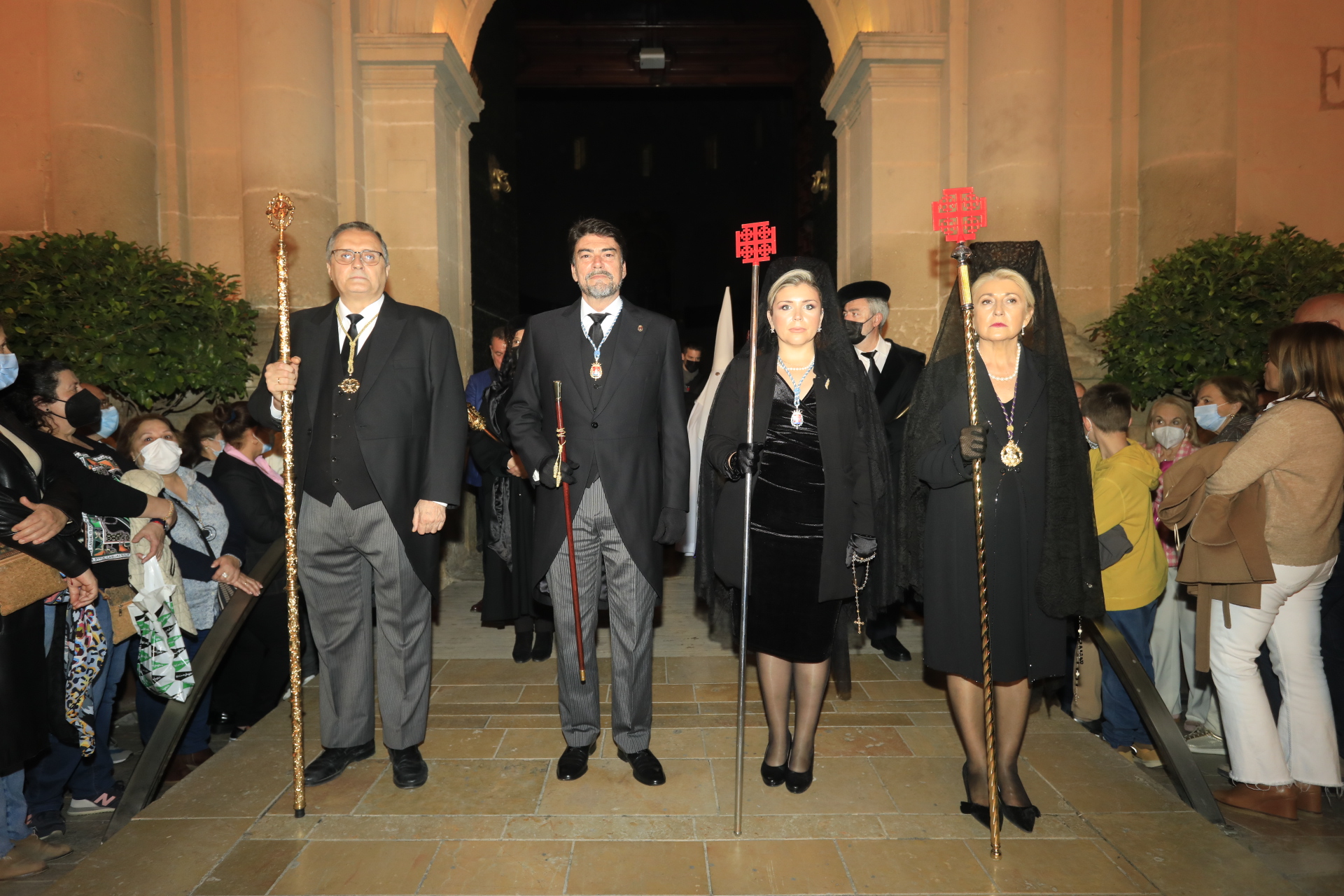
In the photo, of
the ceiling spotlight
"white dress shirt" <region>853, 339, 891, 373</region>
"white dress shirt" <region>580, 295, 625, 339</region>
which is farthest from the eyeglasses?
the ceiling spotlight

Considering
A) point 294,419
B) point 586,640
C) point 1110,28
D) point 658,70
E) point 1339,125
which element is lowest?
point 586,640

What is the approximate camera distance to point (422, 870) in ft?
9.68

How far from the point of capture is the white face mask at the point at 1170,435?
5043 mm

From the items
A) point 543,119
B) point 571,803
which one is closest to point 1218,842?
point 571,803

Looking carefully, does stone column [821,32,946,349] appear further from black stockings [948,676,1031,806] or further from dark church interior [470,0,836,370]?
dark church interior [470,0,836,370]

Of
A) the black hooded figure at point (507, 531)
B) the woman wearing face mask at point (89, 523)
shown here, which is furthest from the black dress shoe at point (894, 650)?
the woman wearing face mask at point (89, 523)

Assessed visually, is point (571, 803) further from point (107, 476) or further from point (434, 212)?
point (434, 212)

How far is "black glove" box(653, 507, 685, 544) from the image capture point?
3.55 meters

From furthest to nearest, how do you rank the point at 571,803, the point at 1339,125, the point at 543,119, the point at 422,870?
the point at 543,119, the point at 1339,125, the point at 571,803, the point at 422,870

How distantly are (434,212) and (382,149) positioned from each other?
27.5 inches

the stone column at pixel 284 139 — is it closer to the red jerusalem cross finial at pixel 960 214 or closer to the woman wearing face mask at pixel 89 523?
the woman wearing face mask at pixel 89 523

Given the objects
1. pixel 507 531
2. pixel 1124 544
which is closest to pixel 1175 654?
pixel 1124 544

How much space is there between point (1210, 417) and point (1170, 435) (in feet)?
1.77

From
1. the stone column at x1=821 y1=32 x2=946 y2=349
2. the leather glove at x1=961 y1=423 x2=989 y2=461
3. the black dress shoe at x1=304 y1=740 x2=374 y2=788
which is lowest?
the black dress shoe at x1=304 y1=740 x2=374 y2=788
